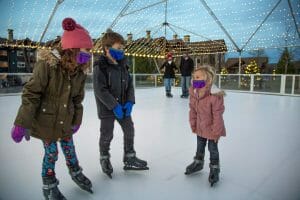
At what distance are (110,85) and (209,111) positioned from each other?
0.63m

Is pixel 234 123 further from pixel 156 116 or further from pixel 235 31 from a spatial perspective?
pixel 235 31

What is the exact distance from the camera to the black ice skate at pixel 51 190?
1.15 metres

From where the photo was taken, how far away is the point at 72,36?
1129mm

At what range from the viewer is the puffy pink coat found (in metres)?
1.34

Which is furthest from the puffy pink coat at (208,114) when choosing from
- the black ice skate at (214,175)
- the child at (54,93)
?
the child at (54,93)

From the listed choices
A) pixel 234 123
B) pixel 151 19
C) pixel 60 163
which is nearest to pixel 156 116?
pixel 234 123

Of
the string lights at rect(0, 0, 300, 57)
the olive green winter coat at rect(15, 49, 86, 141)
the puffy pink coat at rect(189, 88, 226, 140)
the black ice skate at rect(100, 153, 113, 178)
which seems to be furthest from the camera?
the string lights at rect(0, 0, 300, 57)

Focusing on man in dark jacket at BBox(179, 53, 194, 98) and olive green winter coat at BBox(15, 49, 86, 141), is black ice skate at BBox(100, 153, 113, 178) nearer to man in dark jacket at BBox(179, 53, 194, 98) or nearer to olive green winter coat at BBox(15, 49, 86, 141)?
olive green winter coat at BBox(15, 49, 86, 141)

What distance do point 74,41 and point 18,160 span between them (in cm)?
109

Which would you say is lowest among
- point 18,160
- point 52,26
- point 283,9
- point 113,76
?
point 18,160

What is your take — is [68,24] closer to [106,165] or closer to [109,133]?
[109,133]

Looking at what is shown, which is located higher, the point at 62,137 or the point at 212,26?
the point at 212,26

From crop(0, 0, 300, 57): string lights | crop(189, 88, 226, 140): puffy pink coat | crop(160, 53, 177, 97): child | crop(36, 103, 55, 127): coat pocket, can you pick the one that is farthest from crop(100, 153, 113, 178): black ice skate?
crop(0, 0, 300, 57): string lights

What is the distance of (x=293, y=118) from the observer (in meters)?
3.21
